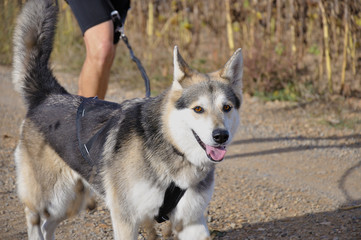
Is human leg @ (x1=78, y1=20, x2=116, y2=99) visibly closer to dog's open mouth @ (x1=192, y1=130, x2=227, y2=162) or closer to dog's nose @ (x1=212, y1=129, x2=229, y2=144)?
dog's open mouth @ (x1=192, y1=130, x2=227, y2=162)

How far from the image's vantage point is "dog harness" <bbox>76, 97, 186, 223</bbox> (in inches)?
107

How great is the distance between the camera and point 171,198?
2.70 metres

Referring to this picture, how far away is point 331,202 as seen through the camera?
4145 mm

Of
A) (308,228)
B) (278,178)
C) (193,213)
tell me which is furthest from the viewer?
(278,178)

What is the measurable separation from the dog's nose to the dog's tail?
52.4 inches

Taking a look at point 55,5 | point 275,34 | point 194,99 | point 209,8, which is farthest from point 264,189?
point 209,8

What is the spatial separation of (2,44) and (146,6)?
2.81 meters

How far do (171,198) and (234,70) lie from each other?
0.95m

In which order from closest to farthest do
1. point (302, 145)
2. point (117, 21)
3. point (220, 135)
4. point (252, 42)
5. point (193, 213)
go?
point (220, 135) → point (193, 213) → point (117, 21) → point (302, 145) → point (252, 42)

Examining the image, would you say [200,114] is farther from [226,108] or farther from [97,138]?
[97,138]

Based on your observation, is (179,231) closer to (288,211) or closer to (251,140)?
(288,211)

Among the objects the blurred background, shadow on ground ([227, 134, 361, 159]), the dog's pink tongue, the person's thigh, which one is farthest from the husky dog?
the blurred background

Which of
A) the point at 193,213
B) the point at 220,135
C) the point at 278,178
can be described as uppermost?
the point at 220,135

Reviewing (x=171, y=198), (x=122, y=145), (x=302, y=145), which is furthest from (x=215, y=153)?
(x=302, y=145)
